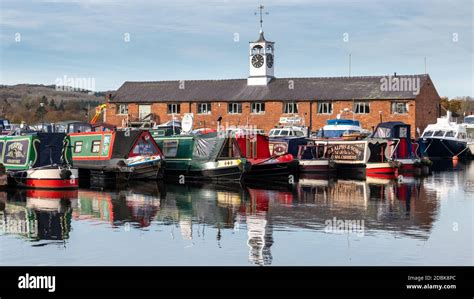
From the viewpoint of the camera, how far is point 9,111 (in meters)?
106

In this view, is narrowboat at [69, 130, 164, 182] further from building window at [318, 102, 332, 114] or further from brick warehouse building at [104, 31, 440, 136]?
building window at [318, 102, 332, 114]

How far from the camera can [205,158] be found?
38406 mm

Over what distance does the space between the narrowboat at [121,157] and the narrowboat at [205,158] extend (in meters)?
1.66

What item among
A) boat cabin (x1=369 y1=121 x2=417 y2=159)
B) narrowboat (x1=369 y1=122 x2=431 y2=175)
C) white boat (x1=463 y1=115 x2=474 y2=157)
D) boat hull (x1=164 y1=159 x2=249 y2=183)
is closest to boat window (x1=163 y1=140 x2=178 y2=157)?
boat hull (x1=164 y1=159 x2=249 y2=183)

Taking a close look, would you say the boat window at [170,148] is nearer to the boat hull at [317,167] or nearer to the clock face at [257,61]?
the boat hull at [317,167]

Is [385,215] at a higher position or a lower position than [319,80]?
lower

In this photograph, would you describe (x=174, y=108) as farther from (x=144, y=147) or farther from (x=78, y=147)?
(x=144, y=147)

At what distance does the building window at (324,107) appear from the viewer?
225 ft

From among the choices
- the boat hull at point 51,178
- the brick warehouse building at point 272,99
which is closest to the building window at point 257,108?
the brick warehouse building at point 272,99

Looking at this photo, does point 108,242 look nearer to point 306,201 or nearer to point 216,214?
point 216,214

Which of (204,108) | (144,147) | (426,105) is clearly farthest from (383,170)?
(204,108)

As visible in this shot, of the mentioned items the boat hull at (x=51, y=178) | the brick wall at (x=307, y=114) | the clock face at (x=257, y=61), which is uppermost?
the clock face at (x=257, y=61)
